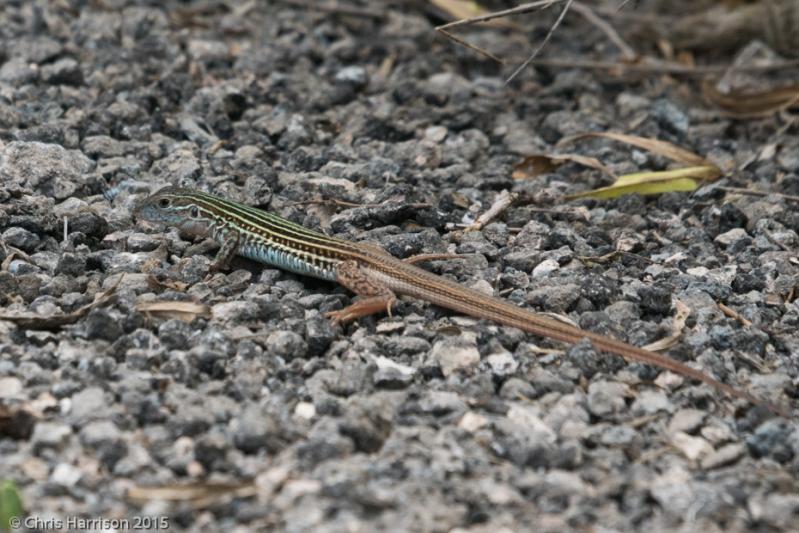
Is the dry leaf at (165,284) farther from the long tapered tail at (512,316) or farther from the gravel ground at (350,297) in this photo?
the long tapered tail at (512,316)

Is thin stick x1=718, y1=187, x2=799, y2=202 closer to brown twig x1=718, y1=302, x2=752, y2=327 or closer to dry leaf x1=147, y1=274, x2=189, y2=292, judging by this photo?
brown twig x1=718, y1=302, x2=752, y2=327

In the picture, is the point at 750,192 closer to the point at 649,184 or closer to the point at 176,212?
the point at 649,184

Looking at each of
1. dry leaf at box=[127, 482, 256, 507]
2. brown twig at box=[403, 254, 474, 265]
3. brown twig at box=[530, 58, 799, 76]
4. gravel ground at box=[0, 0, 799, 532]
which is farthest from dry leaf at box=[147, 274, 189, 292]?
brown twig at box=[530, 58, 799, 76]

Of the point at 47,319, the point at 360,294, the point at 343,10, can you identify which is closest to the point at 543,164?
the point at 360,294

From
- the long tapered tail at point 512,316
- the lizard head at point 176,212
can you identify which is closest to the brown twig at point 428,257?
the long tapered tail at point 512,316

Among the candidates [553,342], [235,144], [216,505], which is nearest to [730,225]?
[553,342]

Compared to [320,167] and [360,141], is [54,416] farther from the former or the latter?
[360,141]
